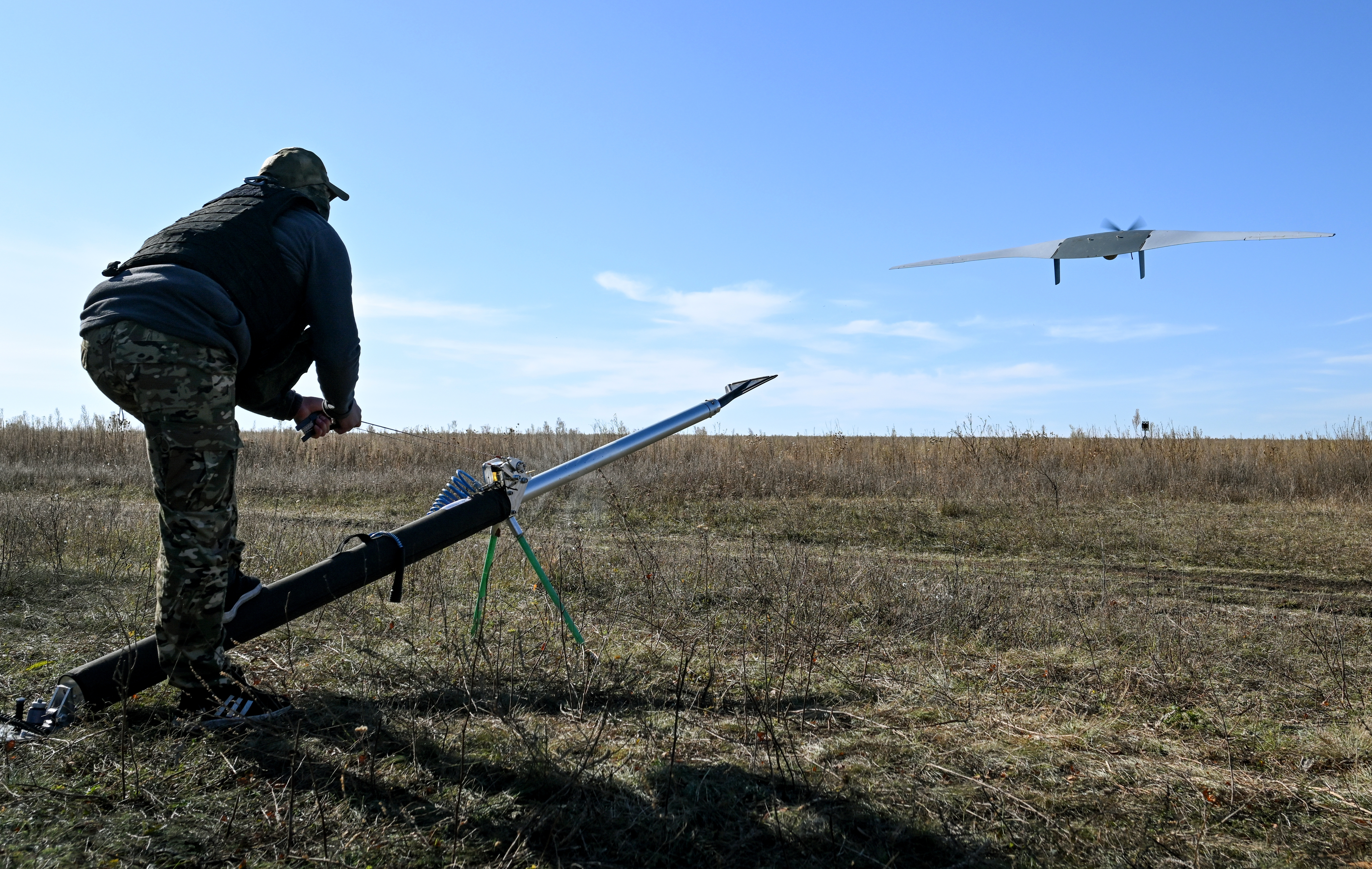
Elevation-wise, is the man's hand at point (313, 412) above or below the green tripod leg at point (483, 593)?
above

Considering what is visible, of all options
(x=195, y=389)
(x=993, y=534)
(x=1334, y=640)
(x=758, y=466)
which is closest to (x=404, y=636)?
(x=195, y=389)

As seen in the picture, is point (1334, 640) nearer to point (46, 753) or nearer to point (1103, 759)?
point (1103, 759)

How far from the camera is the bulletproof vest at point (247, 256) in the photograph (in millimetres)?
3203

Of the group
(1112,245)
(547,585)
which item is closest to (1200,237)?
(1112,245)

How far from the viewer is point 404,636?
4930mm

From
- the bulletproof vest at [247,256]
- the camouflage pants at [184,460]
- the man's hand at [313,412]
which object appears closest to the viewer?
the camouflage pants at [184,460]

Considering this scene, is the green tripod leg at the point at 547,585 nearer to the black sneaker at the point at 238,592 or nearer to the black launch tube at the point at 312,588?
the black launch tube at the point at 312,588

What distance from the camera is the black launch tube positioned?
10.7 ft

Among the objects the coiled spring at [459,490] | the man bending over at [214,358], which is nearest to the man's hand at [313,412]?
the man bending over at [214,358]

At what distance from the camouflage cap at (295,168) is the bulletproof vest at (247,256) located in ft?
0.46

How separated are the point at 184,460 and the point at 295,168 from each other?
140 cm

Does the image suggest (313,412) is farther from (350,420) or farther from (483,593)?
(483,593)

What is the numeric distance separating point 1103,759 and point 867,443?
16810mm

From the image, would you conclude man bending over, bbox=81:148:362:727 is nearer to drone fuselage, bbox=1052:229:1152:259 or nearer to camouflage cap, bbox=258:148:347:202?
camouflage cap, bbox=258:148:347:202
